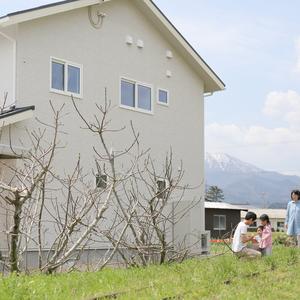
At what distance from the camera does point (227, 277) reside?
339 inches

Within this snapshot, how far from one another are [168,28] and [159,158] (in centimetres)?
402

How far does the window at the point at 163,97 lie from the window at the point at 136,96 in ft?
1.53

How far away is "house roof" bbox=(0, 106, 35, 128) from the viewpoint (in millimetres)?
13072

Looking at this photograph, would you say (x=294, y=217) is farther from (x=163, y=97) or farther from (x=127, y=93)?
(x=163, y=97)

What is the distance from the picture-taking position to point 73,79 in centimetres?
1616

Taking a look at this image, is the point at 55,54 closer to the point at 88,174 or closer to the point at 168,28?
the point at 88,174

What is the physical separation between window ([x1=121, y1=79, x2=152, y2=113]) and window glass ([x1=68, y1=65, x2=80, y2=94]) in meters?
1.77

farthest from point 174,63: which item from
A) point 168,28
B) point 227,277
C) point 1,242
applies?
point 227,277

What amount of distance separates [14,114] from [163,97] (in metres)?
6.73

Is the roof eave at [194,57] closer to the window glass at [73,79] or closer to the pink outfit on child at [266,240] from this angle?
the window glass at [73,79]

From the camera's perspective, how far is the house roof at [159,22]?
1409cm

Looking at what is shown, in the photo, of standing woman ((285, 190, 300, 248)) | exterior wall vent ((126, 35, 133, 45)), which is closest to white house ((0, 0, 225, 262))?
exterior wall vent ((126, 35, 133, 45))

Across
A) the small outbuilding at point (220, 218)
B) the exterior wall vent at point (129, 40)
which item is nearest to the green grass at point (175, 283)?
the exterior wall vent at point (129, 40)

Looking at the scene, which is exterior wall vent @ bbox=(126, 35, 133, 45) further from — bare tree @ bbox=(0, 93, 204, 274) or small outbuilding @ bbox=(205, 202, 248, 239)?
small outbuilding @ bbox=(205, 202, 248, 239)
